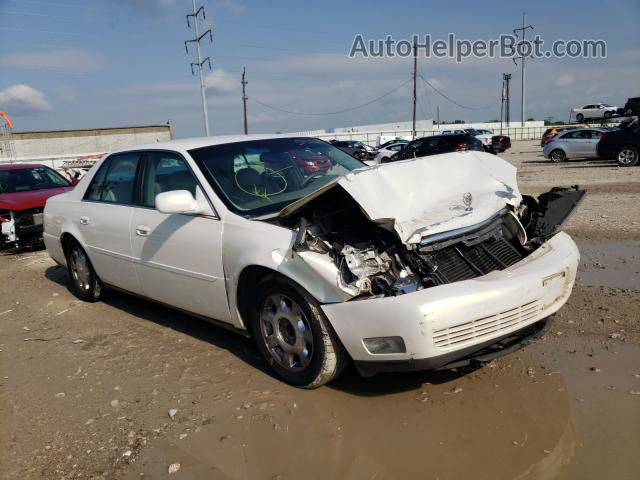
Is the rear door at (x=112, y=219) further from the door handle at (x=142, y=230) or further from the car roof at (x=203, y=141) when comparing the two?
the car roof at (x=203, y=141)

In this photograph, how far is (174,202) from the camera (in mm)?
3770

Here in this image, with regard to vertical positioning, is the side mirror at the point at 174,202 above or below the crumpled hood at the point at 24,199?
above

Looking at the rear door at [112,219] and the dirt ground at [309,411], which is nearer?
the dirt ground at [309,411]

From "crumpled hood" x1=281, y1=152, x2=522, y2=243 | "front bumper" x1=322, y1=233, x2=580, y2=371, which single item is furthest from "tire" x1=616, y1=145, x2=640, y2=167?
"front bumper" x1=322, y1=233, x2=580, y2=371

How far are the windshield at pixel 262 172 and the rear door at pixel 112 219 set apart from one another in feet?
3.27

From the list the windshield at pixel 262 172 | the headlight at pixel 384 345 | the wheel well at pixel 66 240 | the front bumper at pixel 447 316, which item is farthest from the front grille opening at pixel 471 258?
the wheel well at pixel 66 240

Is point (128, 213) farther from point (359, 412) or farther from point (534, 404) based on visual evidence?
point (534, 404)

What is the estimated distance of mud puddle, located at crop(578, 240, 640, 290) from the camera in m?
5.31

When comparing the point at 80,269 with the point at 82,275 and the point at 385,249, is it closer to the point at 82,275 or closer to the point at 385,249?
the point at 82,275

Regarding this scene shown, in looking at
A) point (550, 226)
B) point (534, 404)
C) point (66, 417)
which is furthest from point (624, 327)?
point (66, 417)

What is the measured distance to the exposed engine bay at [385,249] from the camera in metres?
3.10

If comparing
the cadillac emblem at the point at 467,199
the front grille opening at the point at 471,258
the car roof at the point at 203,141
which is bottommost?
the front grille opening at the point at 471,258

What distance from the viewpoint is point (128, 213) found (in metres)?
4.79

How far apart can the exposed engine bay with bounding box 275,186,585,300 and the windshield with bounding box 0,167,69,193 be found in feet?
26.6
